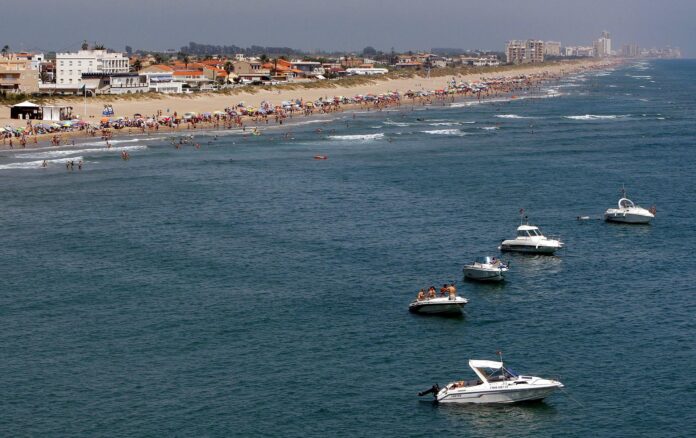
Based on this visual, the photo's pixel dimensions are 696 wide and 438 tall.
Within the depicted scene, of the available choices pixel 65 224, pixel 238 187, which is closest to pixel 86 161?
pixel 238 187

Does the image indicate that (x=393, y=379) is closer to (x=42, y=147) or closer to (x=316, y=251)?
(x=316, y=251)

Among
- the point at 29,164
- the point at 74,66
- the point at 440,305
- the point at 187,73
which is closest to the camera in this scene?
the point at 440,305

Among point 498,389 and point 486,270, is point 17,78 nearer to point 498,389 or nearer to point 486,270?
point 486,270

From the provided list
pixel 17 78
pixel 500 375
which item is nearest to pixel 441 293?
pixel 500 375

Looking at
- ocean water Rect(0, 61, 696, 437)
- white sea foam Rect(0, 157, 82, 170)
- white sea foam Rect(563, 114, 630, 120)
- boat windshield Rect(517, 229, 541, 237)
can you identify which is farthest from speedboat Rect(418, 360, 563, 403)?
white sea foam Rect(563, 114, 630, 120)

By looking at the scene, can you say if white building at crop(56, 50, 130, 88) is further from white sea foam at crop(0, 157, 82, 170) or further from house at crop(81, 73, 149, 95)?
white sea foam at crop(0, 157, 82, 170)

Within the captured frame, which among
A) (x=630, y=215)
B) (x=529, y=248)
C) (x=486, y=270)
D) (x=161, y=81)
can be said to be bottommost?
(x=486, y=270)
